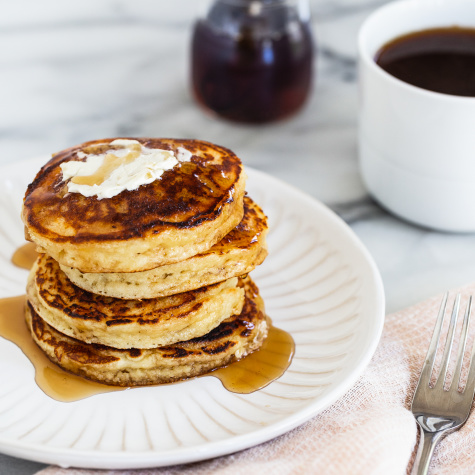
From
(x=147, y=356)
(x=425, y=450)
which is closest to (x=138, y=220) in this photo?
(x=147, y=356)

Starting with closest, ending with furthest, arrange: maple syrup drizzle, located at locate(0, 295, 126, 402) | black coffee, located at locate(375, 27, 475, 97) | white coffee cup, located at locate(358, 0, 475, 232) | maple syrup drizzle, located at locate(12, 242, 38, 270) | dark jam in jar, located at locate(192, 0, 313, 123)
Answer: maple syrup drizzle, located at locate(0, 295, 126, 402), maple syrup drizzle, located at locate(12, 242, 38, 270), white coffee cup, located at locate(358, 0, 475, 232), black coffee, located at locate(375, 27, 475, 97), dark jam in jar, located at locate(192, 0, 313, 123)

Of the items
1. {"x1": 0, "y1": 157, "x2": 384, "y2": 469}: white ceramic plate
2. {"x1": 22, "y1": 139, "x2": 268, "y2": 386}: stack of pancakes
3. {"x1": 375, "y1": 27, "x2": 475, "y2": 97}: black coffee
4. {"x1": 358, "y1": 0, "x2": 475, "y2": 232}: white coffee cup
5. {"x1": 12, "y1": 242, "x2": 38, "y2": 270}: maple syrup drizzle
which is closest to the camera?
{"x1": 0, "y1": 157, "x2": 384, "y2": 469}: white ceramic plate

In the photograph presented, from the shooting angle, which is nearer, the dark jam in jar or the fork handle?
the fork handle

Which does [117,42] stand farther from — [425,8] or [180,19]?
[425,8]

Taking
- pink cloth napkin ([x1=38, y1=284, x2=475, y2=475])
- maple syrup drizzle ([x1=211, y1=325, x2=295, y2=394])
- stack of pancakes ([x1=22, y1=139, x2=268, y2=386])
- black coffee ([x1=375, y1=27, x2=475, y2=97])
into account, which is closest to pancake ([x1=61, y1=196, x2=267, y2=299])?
stack of pancakes ([x1=22, y1=139, x2=268, y2=386])

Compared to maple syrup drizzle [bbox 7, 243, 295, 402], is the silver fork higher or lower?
lower

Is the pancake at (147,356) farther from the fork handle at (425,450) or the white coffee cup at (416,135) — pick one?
the white coffee cup at (416,135)

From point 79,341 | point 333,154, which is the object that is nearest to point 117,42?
point 333,154

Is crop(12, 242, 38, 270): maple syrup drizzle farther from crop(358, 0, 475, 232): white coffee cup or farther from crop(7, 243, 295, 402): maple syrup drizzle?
crop(358, 0, 475, 232): white coffee cup
